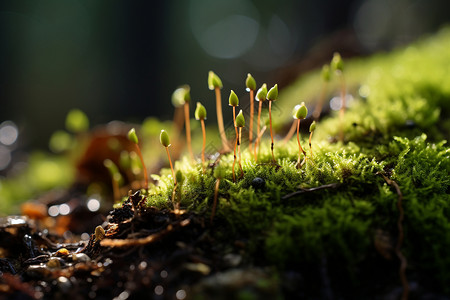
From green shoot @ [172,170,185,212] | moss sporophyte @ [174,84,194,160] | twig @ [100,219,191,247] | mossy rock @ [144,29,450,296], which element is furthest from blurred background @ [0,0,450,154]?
twig @ [100,219,191,247]

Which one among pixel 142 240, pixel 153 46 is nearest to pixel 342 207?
pixel 142 240

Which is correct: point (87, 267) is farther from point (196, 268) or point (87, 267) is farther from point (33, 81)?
point (33, 81)

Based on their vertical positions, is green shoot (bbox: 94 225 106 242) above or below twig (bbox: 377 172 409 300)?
above

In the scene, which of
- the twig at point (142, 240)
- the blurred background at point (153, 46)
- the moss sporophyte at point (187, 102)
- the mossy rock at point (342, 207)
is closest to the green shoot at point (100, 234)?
the twig at point (142, 240)

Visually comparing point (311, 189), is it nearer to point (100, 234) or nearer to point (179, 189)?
point (179, 189)

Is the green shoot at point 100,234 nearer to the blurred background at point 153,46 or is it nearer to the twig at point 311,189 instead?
the twig at point 311,189

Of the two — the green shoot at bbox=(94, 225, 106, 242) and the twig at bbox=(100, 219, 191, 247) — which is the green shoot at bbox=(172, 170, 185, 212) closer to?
the twig at bbox=(100, 219, 191, 247)

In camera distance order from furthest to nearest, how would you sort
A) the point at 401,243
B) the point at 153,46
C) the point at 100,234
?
1. the point at 153,46
2. the point at 100,234
3. the point at 401,243

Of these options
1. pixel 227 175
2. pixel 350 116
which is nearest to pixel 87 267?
pixel 227 175
